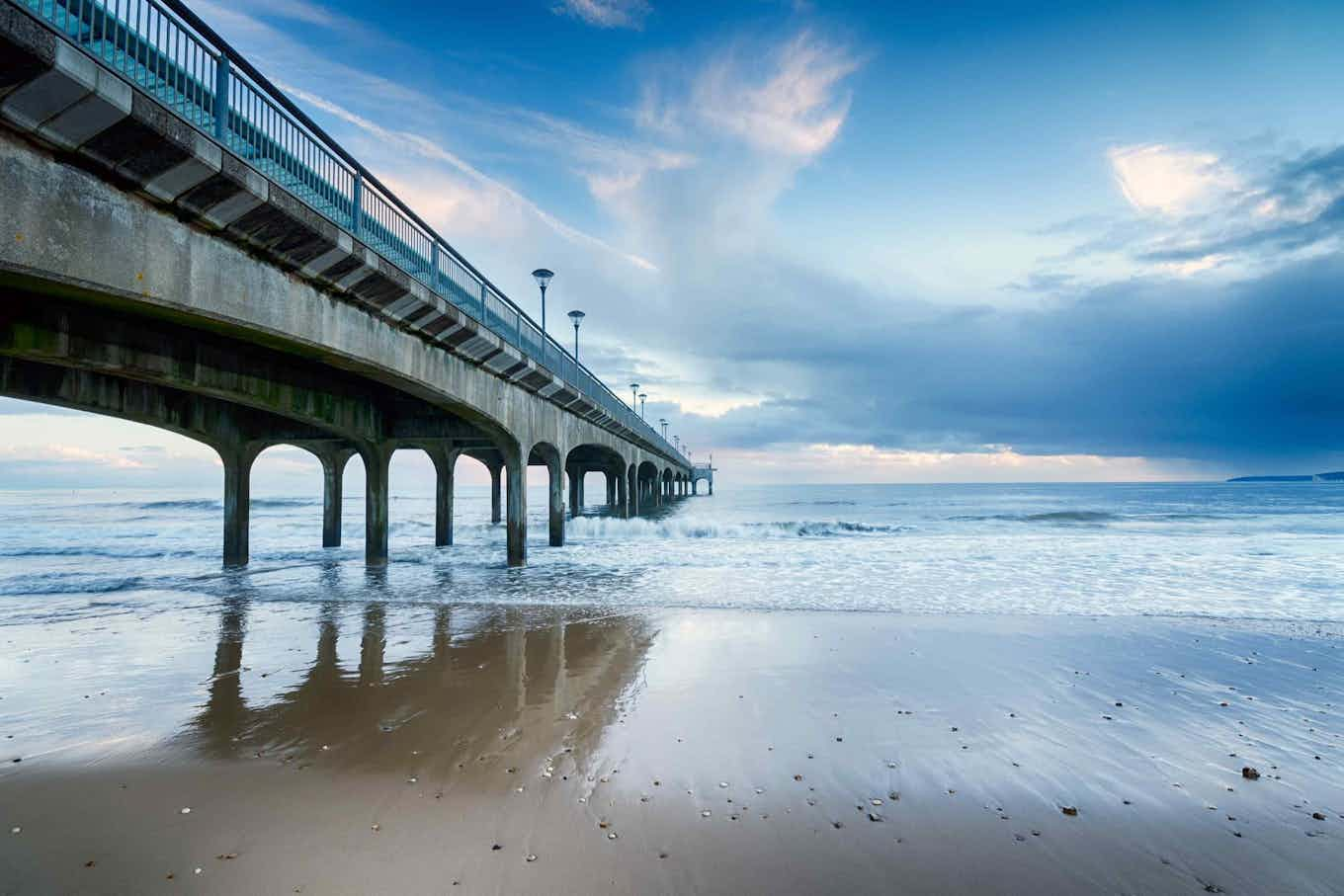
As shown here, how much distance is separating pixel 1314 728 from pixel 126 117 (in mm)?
12008

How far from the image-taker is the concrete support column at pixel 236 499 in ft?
56.2

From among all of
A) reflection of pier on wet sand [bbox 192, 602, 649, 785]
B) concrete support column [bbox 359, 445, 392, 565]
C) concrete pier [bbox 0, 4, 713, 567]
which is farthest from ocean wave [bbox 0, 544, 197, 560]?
reflection of pier on wet sand [bbox 192, 602, 649, 785]

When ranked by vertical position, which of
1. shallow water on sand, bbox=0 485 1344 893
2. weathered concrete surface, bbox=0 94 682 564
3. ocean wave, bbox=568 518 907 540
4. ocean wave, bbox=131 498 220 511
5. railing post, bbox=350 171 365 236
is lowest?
ocean wave, bbox=568 518 907 540

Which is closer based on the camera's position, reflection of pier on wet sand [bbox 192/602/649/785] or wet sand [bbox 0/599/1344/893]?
wet sand [bbox 0/599/1344/893]

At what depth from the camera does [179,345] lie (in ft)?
34.1

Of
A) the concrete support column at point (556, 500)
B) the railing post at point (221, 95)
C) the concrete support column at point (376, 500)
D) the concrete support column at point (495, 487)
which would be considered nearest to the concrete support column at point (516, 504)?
the concrete support column at point (376, 500)

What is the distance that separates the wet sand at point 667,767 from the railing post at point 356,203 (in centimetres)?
612

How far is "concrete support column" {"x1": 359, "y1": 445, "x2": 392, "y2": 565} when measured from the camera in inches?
713

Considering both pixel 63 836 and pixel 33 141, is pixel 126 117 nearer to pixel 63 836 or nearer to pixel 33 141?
pixel 33 141

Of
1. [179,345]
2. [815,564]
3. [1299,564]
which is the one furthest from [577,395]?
[1299,564]

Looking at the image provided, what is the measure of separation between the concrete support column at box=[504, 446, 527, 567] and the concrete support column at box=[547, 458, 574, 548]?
430 cm

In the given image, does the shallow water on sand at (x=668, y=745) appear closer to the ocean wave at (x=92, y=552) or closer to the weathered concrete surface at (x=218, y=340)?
the weathered concrete surface at (x=218, y=340)

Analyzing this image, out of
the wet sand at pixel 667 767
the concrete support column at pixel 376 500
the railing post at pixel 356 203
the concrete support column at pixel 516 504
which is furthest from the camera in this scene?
the concrete support column at pixel 376 500

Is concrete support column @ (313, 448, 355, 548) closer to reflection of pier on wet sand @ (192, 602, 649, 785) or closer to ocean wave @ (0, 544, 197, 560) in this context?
ocean wave @ (0, 544, 197, 560)
